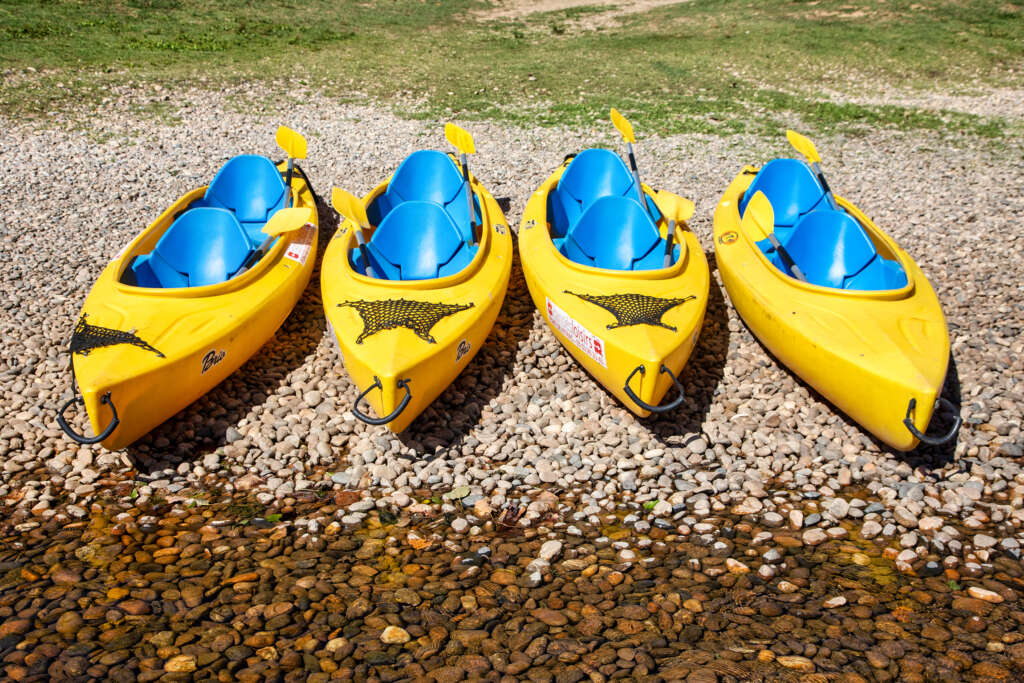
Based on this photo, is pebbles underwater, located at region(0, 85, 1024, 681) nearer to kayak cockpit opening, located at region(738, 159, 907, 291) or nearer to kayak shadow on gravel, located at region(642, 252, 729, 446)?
kayak shadow on gravel, located at region(642, 252, 729, 446)

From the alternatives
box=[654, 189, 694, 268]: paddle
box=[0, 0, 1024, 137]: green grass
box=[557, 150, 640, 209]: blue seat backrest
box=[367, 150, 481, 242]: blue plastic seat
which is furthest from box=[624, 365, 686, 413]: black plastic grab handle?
box=[0, 0, 1024, 137]: green grass

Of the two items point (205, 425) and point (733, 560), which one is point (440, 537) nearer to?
point (733, 560)

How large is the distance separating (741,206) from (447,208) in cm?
272

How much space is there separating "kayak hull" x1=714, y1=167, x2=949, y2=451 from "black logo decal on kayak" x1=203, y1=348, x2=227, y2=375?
3.79 meters

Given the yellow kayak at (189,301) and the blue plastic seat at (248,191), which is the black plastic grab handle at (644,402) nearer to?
the yellow kayak at (189,301)

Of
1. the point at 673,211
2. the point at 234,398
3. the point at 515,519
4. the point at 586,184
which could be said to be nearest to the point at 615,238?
the point at 673,211

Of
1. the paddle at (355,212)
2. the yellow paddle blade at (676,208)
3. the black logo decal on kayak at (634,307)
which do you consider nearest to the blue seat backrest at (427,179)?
the paddle at (355,212)

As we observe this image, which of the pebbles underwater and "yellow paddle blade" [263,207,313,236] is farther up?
"yellow paddle blade" [263,207,313,236]

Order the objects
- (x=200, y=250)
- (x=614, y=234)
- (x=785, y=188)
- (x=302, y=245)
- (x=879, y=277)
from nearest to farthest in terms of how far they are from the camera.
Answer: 1. (x=879, y=277)
2. (x=200, y=250)
3. (x=302, y=245)
4. (x=614, y=234)
5. (x=785, y=188)

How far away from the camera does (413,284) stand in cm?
521

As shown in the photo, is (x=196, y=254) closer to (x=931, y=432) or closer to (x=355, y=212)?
(x=355, y=212)

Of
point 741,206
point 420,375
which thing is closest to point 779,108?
point 741,206

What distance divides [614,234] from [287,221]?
2638 millimetres

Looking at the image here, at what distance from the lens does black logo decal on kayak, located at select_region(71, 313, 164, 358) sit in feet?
15.1
